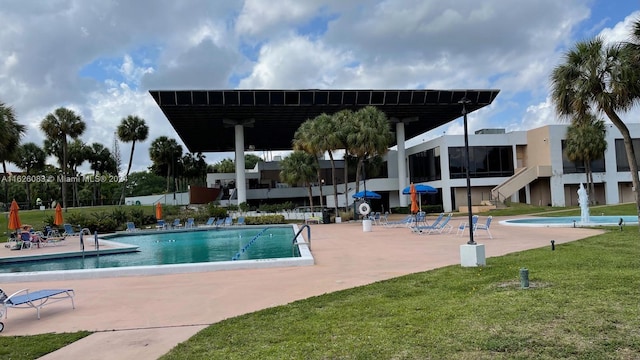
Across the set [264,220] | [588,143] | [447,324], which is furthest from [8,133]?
[588,143]

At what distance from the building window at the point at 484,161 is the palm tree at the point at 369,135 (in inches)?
396

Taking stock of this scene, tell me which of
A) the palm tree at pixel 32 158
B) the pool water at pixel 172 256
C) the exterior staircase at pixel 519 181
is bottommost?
the pool water at pixel 172 256

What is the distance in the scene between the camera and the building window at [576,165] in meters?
37.8

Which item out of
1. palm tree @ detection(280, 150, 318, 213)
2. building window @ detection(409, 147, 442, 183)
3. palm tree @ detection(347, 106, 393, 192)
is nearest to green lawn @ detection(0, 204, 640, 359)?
palm tree @ detection(347, 106, 393, 192)

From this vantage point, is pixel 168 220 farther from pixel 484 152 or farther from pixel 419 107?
pixel 484 152

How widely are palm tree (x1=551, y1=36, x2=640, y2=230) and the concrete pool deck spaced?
156 inches

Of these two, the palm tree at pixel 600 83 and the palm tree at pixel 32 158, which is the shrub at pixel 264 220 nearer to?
→ the palm tree at pixel 600 83

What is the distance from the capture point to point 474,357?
4297 millimetres

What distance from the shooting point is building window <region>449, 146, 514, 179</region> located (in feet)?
131

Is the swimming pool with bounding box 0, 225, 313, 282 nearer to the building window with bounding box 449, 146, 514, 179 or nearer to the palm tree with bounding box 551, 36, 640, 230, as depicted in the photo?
the palm tree with bounding box 551, 36, 640, 230

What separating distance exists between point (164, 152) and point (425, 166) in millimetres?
35720

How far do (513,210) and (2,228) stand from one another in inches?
1374

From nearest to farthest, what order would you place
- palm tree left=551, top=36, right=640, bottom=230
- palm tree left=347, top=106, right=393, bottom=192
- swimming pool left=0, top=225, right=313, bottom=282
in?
swimming pool left=0, top=225, right=313, bottom=282 → palm tree left=551, top=36, right=640, bottom=230 → palm tree left=347, top=106, right=393, bottom=192

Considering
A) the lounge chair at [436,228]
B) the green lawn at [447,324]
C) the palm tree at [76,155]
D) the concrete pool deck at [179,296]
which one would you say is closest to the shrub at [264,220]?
the lounge chair at [436,228]
